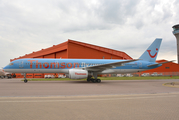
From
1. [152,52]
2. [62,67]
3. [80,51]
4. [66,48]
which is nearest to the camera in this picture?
[62,67]

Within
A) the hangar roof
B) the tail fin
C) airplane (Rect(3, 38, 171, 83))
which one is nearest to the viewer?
airplane (Rect(3, 38, 171, 83))

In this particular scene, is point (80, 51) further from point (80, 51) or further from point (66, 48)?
point (66, 48)

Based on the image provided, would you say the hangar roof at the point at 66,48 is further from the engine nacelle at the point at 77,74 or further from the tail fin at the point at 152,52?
the engine nacelle at the point at 77,74

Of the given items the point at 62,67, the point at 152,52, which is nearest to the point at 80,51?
the point at 62,67

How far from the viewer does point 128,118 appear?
4328mm

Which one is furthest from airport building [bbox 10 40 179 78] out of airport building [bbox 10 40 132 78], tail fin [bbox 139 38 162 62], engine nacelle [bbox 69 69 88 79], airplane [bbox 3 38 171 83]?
engine nacelle [bbox 69 69 88 79]

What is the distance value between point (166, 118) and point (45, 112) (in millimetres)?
3954

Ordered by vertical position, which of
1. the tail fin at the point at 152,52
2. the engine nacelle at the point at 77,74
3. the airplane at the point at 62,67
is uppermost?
the tail fin at the point at 152,52

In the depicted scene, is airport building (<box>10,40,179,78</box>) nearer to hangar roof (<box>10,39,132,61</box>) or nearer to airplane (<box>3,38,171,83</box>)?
hangar roof (<box>10,39,132,61</box>)

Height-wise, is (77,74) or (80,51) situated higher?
(80,51)

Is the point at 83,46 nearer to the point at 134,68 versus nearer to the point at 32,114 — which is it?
the point at 134,68

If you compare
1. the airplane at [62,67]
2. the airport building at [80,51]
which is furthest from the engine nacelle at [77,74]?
the airport building at [80,51]

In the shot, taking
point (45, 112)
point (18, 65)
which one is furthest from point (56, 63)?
point (45, 112)

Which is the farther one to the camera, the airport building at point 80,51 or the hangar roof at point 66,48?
the hangar roof at point 66,48
